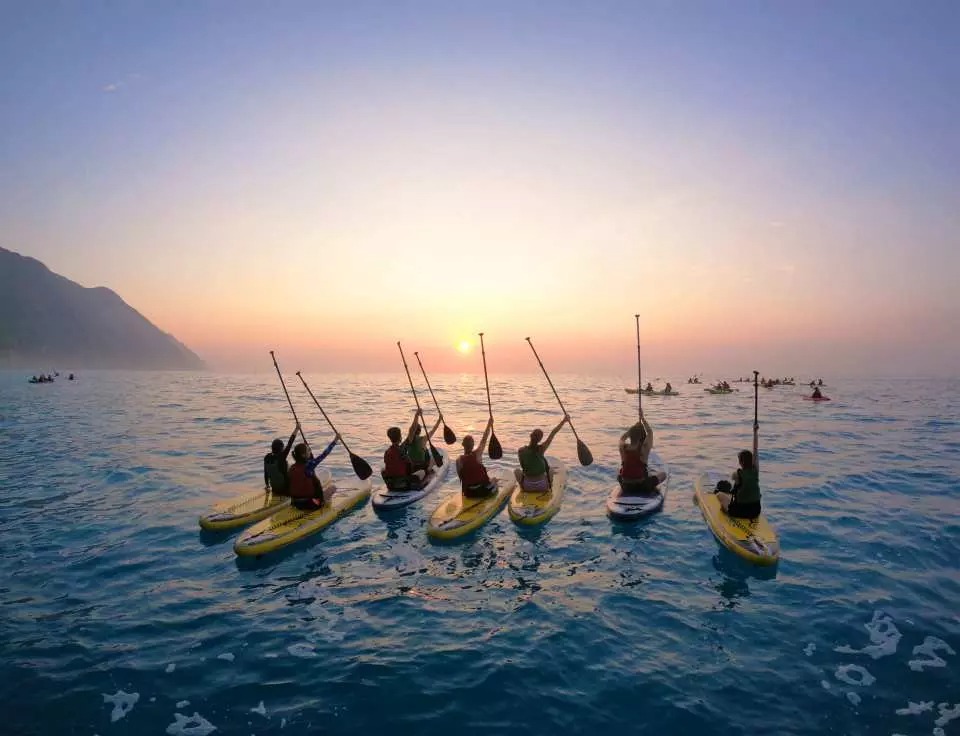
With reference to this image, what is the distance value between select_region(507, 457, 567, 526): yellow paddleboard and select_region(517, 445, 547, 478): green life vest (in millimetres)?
622

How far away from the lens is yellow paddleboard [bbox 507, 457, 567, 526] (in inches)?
535

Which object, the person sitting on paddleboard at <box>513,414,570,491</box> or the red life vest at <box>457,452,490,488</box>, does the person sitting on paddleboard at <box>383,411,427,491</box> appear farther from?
the person sitting on paddleboard at <box>513,414,570,491</box>

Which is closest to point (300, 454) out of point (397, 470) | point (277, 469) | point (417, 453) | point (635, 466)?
point (277, 469)

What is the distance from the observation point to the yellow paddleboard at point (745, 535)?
425 inches

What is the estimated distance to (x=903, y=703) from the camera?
684 cm

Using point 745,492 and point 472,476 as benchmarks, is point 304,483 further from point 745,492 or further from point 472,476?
point 745,492

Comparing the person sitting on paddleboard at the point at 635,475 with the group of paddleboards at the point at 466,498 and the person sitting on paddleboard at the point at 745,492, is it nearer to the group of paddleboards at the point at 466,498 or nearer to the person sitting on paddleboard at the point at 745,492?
the group of paddleboards at the point at 466,498

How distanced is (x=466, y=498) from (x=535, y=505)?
1999 mm

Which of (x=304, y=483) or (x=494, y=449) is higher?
(x=494, y=449)

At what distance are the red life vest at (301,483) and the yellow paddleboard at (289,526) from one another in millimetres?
479

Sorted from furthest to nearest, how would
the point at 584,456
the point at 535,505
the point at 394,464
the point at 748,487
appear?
the point at 584,456 < the point at 394,464 < the point at 535,505 < the point at 748,487

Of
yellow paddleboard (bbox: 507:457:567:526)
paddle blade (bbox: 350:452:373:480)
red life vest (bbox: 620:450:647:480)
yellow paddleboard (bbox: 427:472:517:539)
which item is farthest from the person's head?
red life vest (bbox: 620:450:647:480)

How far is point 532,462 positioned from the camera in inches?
590

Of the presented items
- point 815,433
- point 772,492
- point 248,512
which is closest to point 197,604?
point 248,512
